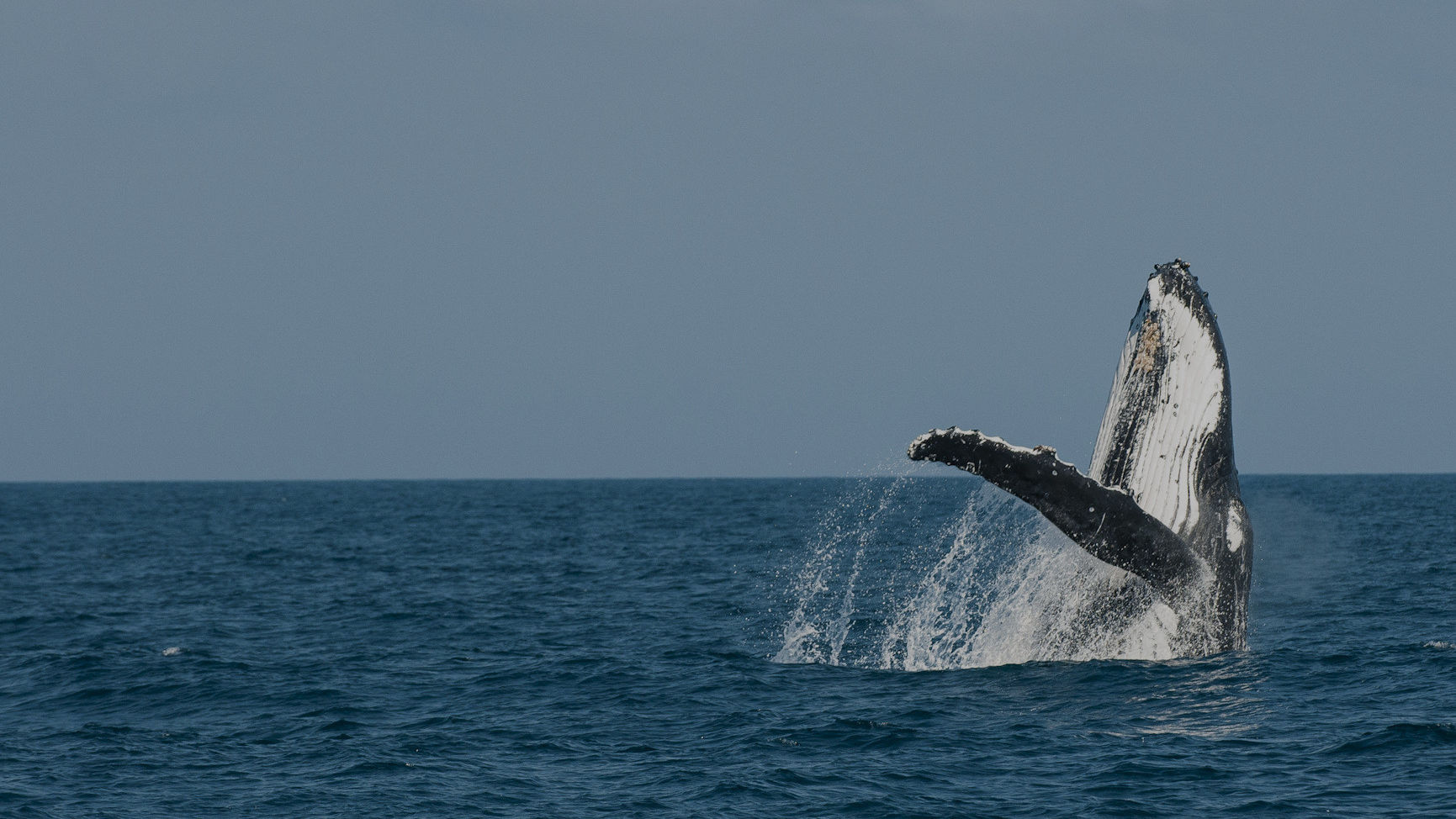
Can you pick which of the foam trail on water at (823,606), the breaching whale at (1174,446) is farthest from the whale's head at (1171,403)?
the foam trail on water at (823,606)

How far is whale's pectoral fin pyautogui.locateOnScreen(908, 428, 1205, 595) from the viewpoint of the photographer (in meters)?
10.9

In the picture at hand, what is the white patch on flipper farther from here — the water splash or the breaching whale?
the water splash

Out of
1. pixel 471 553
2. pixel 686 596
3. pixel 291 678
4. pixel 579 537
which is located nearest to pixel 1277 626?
pixel 686 596

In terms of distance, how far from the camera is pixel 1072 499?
37.6 feet

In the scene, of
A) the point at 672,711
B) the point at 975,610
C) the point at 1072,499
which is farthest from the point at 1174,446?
the point at 975,610

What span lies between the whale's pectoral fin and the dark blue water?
1712 mm

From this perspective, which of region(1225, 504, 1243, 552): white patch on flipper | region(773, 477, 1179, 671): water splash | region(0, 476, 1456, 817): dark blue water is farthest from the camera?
region(773, 477, 1179, 671): water splash

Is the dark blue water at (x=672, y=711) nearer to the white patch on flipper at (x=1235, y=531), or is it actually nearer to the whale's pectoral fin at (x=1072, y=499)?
the white patch on flipper at (x=1235, y=531)

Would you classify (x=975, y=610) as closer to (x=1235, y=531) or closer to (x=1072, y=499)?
(x=1235, y=531)

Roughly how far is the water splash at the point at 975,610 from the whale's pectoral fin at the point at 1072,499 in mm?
1357

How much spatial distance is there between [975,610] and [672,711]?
9758 mm

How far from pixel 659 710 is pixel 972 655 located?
4030mm

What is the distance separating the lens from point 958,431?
429 inches

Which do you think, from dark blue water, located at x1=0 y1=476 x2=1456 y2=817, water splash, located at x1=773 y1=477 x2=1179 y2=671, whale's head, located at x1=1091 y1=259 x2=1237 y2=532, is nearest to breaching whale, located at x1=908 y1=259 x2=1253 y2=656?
whale's head, located at x1=1091 y1=259 x2=1237 y2=532
